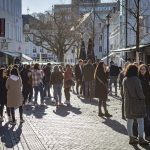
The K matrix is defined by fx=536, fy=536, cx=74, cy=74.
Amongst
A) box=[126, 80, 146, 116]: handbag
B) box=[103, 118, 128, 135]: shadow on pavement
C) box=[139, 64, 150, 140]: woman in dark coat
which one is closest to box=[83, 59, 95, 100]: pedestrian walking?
box=[103, 118, 128, 135]: shadow on pavement

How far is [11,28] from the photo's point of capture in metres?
57.8

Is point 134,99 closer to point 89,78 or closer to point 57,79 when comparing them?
point 57,79

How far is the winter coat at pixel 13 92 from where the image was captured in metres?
15.5

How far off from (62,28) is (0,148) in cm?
6566

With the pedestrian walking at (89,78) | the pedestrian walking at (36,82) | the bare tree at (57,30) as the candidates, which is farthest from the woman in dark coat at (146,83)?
the bare tree at (57,30)

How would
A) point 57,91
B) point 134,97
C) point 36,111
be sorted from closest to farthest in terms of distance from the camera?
1. point 134,97
2. point 36,111
3. point 57,91

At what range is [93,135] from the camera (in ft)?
43.3

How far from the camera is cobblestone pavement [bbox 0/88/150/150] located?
11.7 meters

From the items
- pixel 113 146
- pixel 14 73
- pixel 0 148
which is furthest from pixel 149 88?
pixel 14 73

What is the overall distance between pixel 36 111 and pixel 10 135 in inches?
236

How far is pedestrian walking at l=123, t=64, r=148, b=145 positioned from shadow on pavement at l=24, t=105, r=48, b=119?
593cm

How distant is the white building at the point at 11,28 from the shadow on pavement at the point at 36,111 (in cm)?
2800

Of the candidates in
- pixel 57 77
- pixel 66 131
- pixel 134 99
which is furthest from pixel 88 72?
pixel 134 99

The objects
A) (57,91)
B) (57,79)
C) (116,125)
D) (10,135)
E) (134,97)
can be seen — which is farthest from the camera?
(57,91)
